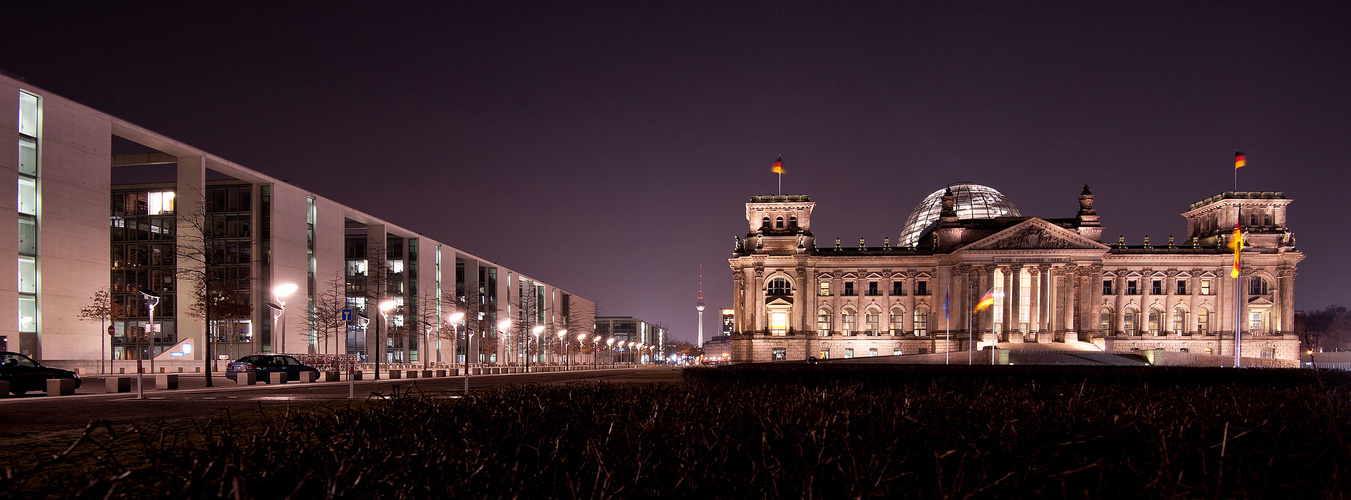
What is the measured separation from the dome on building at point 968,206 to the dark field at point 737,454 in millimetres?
119846

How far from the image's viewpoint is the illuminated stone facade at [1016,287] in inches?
3836

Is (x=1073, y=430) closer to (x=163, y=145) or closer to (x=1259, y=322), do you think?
(x=163, y=145)

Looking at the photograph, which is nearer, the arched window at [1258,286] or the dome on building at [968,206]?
the arched window at [1258,286]

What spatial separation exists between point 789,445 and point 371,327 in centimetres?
9852

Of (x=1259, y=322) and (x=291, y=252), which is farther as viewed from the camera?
(x=1259, y=322)

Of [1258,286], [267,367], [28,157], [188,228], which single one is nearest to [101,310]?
[28,157]

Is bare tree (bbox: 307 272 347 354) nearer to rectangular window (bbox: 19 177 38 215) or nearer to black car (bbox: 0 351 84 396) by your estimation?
rectangular window (bbox: 19 177 38 215)

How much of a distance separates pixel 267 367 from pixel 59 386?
15.2 metres

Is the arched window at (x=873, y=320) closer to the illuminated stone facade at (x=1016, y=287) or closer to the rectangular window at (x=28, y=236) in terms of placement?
the illuminated stone facade at (x=1016, y=287)

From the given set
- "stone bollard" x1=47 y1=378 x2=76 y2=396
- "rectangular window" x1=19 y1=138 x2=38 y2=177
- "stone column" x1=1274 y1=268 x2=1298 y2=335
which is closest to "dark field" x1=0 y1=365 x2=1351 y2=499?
"stone bollard" x1=47 y1=378 x2=76 y2=396

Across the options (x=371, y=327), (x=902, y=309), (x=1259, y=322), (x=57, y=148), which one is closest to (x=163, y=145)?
(x=57, y=148)

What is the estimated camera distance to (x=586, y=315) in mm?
192875

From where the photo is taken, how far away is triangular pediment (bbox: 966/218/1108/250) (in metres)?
96.3

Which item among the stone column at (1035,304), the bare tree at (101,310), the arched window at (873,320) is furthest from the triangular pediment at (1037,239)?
the bare tree at (101,310)
